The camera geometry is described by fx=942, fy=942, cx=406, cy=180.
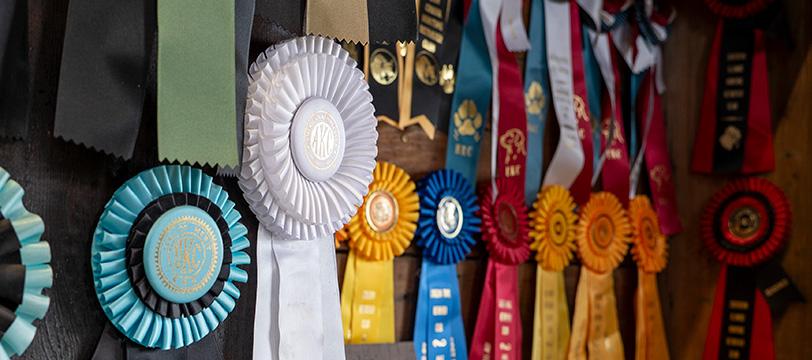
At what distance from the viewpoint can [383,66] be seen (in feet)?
6.01

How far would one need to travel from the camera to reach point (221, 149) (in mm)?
1136

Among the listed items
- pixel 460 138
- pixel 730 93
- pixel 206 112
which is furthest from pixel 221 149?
pixel 730 93

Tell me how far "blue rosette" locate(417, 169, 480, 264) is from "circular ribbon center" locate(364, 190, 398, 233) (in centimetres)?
9

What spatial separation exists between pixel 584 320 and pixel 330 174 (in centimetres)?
116

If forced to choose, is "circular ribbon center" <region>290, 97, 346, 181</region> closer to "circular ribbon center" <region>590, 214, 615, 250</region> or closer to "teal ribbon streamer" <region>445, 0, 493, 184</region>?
"teal ribbon streamer" <region>445, 0, 493, 184</region>

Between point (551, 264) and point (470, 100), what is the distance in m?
0.45

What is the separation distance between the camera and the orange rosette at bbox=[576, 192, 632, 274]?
7.68ft

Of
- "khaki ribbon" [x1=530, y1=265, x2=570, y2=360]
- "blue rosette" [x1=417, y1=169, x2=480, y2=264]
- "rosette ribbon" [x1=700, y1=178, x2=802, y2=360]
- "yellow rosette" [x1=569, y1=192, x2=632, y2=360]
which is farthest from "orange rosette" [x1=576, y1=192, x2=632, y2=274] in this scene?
"blue rosette" [x1=417, y1=169, x2=480, y2=264]

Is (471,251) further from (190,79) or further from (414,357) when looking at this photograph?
(190,79)

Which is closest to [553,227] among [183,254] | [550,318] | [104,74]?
[550,318]

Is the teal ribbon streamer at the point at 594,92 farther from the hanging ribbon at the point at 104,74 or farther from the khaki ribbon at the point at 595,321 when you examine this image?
the hanging ribbon at the point at 104,74

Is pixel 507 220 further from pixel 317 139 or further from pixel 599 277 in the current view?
pixel 317 139

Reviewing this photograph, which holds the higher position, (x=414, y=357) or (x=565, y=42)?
(x=565, y=42)

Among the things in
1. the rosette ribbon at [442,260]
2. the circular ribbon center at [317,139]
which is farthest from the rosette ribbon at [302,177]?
the rosette ribbon at [442,260]
